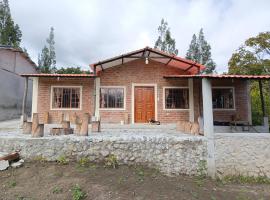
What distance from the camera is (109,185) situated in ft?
15.4

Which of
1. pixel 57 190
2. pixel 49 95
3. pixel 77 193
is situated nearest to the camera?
pixel 77 193

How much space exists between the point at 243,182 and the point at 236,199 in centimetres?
144

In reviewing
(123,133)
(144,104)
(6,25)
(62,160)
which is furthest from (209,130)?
(6,25)

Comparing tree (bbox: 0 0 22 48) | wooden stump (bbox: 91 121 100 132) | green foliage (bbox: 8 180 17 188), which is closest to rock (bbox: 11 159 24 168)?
green foliage (bbox: 8 180 17 188)

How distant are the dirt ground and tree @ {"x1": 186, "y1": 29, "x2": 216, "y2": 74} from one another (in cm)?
2463

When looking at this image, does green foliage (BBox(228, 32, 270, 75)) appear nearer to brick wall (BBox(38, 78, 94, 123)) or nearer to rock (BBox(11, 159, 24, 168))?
brick wall (BBox(38, 78, 94, 123))

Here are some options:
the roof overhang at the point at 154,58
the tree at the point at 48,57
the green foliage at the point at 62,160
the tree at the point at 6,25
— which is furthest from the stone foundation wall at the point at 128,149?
the tree at the point at 48,57

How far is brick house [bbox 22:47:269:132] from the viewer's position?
11078 mm

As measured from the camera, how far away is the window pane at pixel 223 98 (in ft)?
37.6

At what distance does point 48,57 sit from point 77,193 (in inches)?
997

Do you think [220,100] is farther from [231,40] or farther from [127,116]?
[231,40]

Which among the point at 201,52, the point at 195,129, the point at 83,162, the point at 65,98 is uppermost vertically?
the point at 201,52

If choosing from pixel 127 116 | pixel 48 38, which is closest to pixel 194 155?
pixel 127 116

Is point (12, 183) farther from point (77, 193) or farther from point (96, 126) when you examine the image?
point (96, 126)
